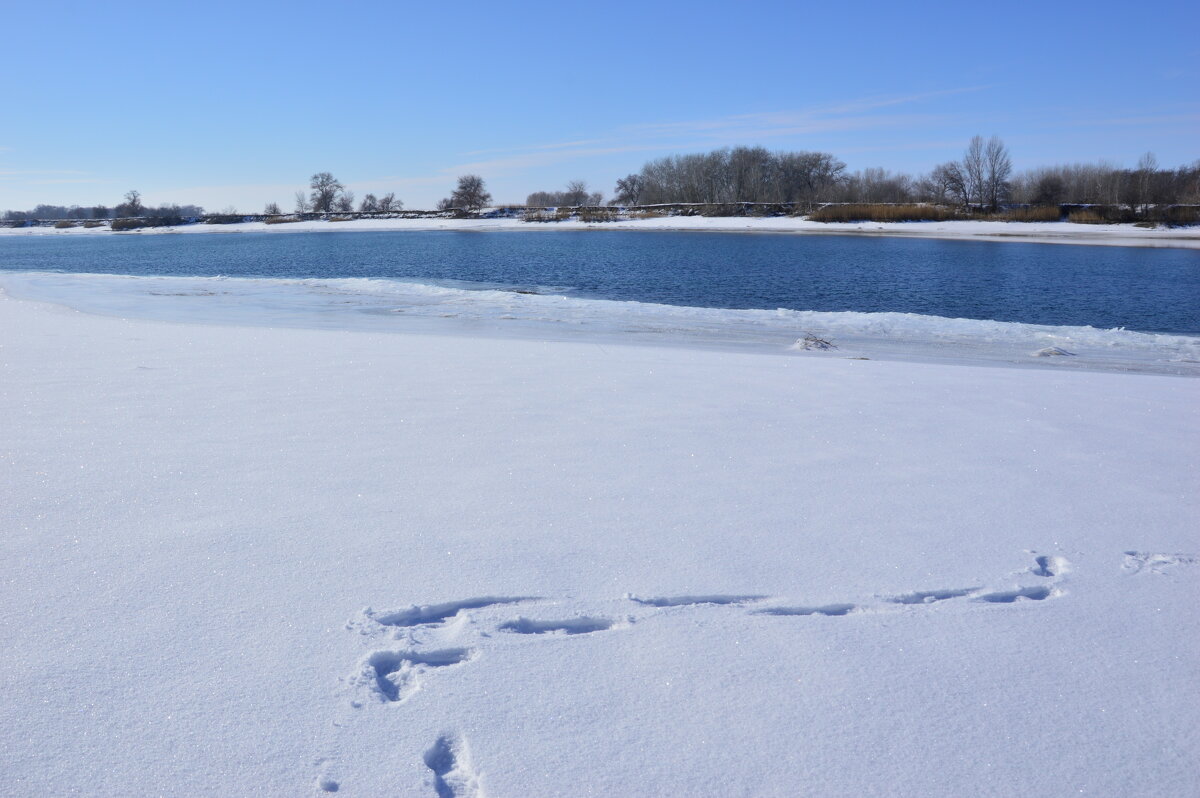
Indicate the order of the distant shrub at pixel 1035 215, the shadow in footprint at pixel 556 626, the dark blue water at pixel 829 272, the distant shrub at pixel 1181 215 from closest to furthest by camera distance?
1. the shadow in footprint at pixel 556 626
2. the dark blue water at pixel 829 272
3. the distant shrub at pixel 1181 215
4. the distant shrub at pixel 1035 215

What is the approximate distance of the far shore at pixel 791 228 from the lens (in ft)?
141

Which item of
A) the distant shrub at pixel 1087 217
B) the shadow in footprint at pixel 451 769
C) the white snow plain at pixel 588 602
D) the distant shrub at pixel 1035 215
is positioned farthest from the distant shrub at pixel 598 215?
the shadow in footprint at pixel 451 769

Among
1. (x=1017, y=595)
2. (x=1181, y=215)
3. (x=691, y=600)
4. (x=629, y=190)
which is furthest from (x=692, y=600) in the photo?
(x=629, y=190)

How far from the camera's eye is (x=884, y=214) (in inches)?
2341

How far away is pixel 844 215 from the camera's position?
62031 mm

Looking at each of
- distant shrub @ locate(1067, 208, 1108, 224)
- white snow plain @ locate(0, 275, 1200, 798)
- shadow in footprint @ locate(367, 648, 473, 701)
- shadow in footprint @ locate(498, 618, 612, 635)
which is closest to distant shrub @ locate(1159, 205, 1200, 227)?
distant shrub @ locate(1067, 208, 1108, 224)

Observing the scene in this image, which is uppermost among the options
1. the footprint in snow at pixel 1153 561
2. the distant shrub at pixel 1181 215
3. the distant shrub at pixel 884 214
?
the distant shrub at pixel 884 214

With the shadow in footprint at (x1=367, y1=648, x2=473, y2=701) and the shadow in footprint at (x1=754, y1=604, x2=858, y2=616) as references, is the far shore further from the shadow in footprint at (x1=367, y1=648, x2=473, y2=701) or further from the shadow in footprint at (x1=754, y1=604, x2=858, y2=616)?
the shadow in footprint at (x1=367, y1=648, x2=473, y2=701)

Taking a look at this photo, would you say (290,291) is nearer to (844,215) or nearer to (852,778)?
(852,778)

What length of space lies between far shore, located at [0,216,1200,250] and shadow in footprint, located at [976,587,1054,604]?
45.1 metres

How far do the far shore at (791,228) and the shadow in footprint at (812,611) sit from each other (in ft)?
150

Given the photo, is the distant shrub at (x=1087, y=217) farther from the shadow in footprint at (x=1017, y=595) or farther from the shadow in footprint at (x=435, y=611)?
the shadow in footprint at (x=435, y=611)

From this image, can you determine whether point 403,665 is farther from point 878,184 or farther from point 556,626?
point 878,184

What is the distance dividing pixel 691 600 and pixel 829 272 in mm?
26708
